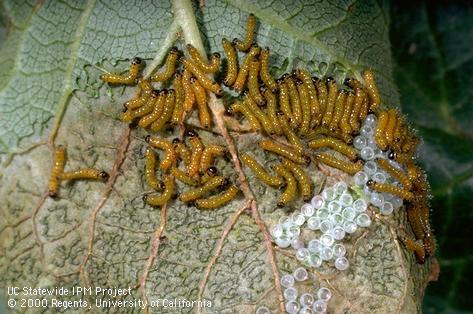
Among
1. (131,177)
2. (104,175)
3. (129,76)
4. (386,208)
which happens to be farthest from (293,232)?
(129,76)

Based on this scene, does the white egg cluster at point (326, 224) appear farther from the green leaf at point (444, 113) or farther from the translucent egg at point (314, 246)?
the green leaf at point (444, 113)

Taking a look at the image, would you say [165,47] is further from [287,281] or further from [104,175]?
[287,281]

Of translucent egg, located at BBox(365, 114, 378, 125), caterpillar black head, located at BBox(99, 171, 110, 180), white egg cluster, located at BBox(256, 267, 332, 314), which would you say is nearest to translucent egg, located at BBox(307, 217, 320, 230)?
white egg cluster, located at BBox(256, 267, 332, 314)

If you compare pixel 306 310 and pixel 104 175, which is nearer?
pixel 306 310

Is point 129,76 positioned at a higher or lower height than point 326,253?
higher

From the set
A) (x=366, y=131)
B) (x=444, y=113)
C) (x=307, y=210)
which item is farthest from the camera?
(x=444, y=113)

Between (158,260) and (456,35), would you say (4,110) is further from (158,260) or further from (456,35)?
(456,35)

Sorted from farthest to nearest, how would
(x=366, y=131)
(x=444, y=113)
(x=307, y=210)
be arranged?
(x=444, y=113), (x=366, y=131), (x=307, y=210)

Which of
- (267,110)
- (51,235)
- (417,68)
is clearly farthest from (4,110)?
(417,68)
